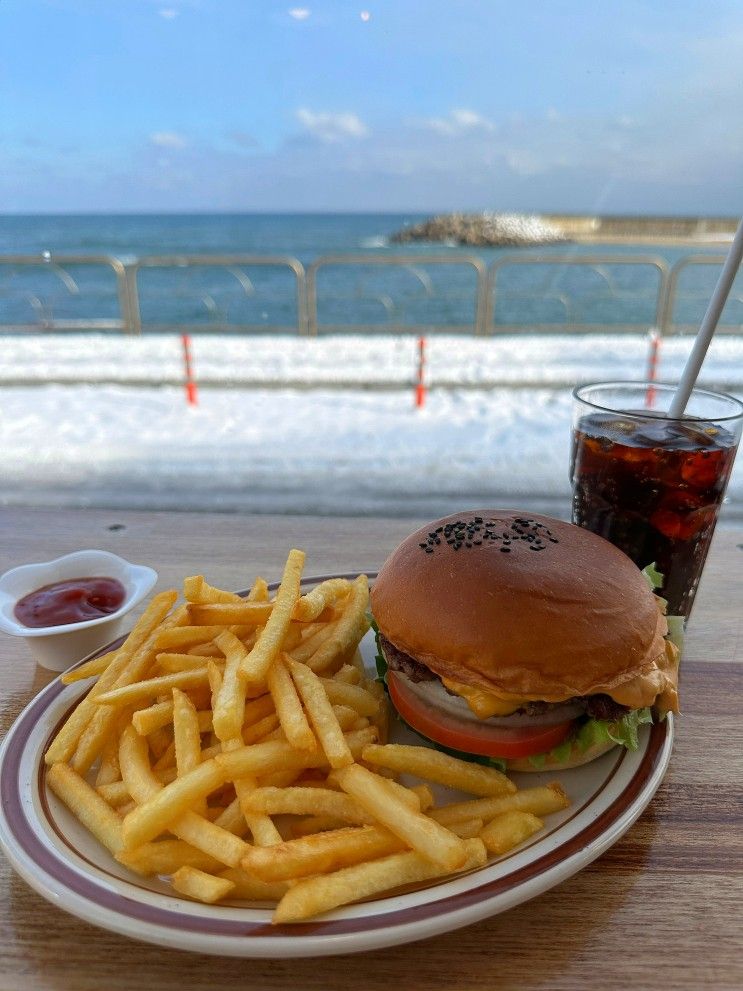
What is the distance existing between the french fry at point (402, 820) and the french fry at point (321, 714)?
0.03 m

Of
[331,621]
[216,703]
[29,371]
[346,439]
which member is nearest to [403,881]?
[216,703]

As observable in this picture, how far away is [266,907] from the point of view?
40.8 inches

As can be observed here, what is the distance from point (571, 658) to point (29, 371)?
30.0ft

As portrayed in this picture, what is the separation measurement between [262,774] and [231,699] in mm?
140

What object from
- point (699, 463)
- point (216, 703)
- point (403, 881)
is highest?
point (699, 463)

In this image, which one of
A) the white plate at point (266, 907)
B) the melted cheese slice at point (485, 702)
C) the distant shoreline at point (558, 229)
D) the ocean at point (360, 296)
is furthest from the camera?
the distant shoreline at point (558, 229)

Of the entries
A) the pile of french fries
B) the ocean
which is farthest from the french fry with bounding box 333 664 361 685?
the ocean

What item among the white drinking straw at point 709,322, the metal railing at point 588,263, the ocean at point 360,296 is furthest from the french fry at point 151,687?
the metal railing at point 588,263

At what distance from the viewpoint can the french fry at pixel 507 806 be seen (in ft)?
3.83

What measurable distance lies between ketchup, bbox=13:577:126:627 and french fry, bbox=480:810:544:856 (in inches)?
43.3

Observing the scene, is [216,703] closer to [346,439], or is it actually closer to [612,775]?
[612,775]

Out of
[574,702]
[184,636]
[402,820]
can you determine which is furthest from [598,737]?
[184,636]

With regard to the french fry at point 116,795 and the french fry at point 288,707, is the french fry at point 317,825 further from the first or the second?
the french fry at point 116,795

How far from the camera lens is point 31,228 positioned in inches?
1113
